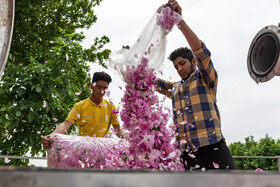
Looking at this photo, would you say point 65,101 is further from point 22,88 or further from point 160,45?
point 160,45

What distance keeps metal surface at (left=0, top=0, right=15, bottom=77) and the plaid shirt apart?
1439mm

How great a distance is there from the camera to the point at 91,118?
2.87 m

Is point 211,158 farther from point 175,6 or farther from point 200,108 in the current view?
point 175,6

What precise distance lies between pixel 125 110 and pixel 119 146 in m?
0.31

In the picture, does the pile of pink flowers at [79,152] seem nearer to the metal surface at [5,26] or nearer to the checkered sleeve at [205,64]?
the metal surface at [5,26]

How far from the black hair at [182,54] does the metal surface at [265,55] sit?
102cm

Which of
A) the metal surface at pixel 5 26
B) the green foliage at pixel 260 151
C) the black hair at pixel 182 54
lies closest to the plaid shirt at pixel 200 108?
the black hair at pixel 182 54

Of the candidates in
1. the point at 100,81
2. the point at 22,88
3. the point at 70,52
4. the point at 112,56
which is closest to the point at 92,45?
the point at 70,52

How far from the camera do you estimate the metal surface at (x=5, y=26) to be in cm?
204

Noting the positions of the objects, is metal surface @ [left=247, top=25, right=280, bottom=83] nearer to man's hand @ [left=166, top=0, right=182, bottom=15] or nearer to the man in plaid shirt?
the man in plaid shirt

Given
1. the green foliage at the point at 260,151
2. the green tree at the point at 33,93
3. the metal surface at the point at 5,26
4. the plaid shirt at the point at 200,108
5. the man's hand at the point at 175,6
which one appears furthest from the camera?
the green foliage at the point at 260,151

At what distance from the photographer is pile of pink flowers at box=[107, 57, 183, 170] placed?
1771 mm

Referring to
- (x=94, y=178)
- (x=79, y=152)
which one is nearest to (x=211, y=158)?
(x=79, y=152)

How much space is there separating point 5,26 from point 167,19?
1.27 meters
